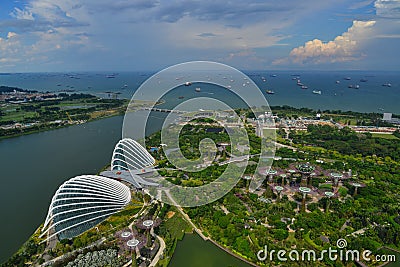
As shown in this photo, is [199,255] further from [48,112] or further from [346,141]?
[48,112]

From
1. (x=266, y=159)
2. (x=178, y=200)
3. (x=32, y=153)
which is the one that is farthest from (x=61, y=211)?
(x=32, y=153)

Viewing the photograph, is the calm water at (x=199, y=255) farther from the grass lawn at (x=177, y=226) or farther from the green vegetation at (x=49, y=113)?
the green vegetation at (x=49, y=113)

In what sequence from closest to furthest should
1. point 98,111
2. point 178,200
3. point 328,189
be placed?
point 178,200 → point 328,189 → point 98,111

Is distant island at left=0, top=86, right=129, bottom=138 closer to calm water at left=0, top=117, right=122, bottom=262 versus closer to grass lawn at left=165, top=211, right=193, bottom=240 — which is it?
calm water at left=0, top=117, right=122, bottom=262

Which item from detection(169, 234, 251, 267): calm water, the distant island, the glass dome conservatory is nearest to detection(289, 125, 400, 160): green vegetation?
detection(169, 234, 251, 267): calm water

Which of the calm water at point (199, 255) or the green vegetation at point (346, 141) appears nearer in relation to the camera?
the calm water at point (199, 255)

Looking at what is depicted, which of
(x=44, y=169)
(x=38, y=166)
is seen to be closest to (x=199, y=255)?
(x=44, y=169)

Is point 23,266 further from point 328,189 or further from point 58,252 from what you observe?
point 328,189

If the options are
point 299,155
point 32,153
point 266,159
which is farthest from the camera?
point 32,153

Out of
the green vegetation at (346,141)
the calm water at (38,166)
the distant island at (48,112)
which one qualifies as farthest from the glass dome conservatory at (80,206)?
the distant island at (48,112)
